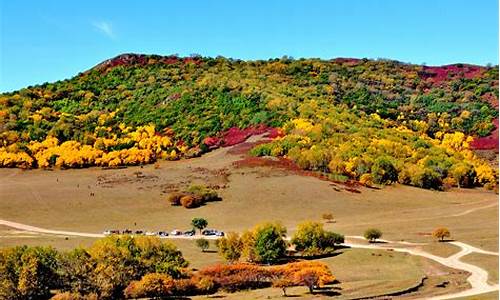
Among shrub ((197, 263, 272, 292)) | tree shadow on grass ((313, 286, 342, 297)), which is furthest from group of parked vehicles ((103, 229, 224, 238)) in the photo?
tree shadow on grass ((313, 286, 342, 297))

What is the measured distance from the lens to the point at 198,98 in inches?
6698

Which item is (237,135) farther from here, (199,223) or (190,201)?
(199,223)

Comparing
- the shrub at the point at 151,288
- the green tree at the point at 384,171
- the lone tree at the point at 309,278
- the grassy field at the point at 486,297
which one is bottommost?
the shrub at the point at 151,288

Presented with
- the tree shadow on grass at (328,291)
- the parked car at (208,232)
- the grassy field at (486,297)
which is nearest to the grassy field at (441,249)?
the grassy field at (486,297)

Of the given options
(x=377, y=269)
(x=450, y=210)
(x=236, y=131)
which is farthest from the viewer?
(x=236, y=131)

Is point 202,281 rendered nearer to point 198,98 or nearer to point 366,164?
point 366,164

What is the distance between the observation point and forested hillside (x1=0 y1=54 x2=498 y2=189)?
115 meters

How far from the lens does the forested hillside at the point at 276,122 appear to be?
115 m

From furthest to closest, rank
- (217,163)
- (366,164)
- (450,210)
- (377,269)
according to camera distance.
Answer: (217,163)
(366,164)
(450,210)
(377,269)

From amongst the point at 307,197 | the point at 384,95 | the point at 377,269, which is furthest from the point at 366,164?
the point at 384,95

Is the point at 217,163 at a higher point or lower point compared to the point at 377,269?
higher

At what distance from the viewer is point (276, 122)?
140m

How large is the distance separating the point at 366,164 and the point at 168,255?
196 feet

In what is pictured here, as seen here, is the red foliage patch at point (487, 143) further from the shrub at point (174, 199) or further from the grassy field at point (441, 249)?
the grassy field at point (441, 249)
